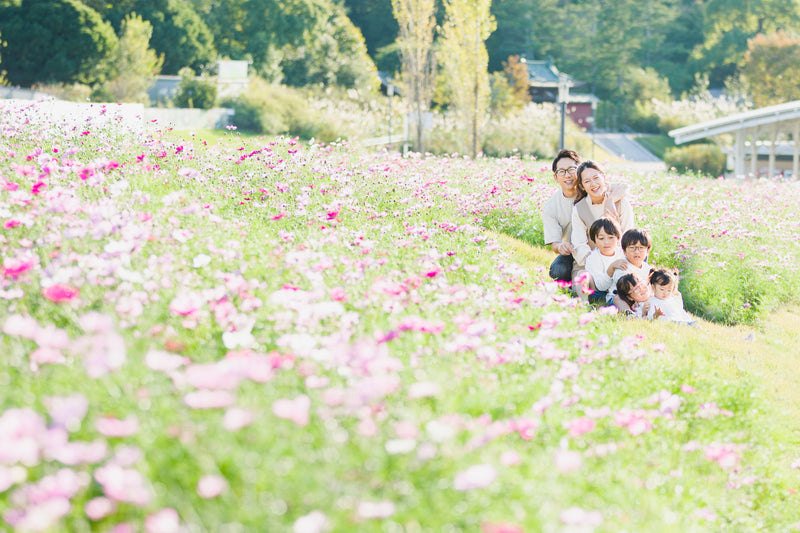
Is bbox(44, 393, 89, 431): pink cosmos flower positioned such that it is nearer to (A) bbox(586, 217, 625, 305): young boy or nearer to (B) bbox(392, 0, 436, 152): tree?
(A) bbox(586, 217, 625, 305): young boy

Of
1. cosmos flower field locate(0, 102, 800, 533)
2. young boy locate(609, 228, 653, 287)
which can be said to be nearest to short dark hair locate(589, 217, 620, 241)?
A: young boy locate(609, 228, 653, 287)

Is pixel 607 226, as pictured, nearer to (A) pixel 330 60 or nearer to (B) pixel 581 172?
(B) pixel 581 172

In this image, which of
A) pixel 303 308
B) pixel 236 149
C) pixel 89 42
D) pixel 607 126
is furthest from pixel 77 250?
pixel 607 126

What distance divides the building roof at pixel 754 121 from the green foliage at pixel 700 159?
7.99 meters

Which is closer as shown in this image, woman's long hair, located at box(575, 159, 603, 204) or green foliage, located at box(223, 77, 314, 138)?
woman's long hair, located at box(575, 159, 603, 204)

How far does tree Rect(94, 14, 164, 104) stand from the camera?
29.3m

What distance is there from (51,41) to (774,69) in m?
34.5

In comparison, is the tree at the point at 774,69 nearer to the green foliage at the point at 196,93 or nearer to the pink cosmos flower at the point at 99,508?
the green foliage at the point at 196,93

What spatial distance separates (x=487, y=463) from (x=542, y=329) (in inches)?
59.9

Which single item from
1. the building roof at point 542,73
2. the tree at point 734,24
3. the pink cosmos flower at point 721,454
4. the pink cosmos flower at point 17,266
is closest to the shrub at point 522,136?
the building roof at point 542,73

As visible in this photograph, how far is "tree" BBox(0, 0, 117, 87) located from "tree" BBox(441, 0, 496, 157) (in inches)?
571

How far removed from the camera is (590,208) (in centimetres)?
624

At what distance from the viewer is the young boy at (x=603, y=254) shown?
5902 millimetres

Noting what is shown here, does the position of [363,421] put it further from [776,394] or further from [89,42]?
[89,42]
